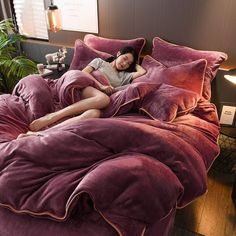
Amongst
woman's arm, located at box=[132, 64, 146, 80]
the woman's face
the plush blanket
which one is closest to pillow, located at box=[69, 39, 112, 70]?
the woman's face

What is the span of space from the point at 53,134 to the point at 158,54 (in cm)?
135

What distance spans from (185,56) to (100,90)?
2.50ft

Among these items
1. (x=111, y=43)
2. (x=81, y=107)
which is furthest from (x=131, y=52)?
(x=81, y=107)

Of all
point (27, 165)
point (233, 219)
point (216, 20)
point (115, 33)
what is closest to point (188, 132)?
point (233, 219)

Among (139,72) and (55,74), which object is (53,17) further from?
(139,72)

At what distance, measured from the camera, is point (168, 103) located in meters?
1.77

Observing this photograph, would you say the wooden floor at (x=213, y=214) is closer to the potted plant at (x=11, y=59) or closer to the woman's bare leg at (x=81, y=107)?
the woman's bare leg at (x=81, y=107)

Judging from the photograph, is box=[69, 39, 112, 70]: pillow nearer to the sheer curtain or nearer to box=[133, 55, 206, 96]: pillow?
box=[133, 55, 206, 96]: pillow

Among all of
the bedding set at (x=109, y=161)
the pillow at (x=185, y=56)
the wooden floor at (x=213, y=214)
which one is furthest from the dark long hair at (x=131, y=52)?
the wooden floor at (x=213, y=214)

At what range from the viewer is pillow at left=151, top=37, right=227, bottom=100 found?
209cm

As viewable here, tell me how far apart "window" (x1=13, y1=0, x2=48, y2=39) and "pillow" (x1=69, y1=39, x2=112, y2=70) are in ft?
2.87

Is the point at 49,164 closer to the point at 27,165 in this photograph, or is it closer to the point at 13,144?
the point at 27,165

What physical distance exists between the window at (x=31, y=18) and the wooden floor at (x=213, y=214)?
250 centimetres

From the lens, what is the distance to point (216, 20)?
2.16 meters
